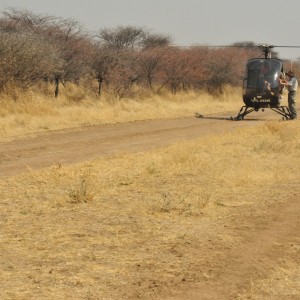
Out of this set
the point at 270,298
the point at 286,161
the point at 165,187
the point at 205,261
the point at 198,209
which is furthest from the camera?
the point at 286,161

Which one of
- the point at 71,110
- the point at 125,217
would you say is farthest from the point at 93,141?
the point at 125,217

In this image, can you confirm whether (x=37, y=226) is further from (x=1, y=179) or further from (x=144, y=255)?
(x=1, y=179)

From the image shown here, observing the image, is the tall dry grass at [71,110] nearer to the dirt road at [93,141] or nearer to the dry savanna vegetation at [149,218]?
the dry savanna vegetation at [149,218]

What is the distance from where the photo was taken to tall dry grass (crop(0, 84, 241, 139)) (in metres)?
16.8

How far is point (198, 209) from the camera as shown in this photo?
7156 millimetres

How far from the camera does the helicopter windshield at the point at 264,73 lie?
69.4ft

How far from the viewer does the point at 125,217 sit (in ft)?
22.1

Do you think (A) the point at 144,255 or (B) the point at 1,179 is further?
(B) the point at 1,179

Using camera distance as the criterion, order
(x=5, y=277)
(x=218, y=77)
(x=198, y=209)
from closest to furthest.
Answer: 1. (x=5, y=277)
2. (x=198, y=209)
3. (x=218, y=77)

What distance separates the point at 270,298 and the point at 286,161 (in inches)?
286

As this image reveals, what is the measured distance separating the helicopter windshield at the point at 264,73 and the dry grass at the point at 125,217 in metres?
9.48

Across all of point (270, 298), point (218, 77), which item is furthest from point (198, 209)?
point (218, 77)

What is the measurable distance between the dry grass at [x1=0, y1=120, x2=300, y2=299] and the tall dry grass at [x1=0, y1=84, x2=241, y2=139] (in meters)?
5.92

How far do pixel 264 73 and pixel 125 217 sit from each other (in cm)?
1563
